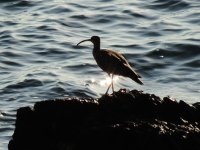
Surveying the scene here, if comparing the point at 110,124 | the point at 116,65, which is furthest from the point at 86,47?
the point at 110,124

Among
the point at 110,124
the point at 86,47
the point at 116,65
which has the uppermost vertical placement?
the point at 110,124

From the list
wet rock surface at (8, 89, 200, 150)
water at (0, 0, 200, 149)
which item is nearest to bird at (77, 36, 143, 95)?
wet rock surface at (8, 89, 200, 150)

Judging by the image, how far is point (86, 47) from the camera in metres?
29.0

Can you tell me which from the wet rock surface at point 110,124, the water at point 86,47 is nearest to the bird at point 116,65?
the wet rock surface at point 110,124

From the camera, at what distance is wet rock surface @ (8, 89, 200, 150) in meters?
10.8

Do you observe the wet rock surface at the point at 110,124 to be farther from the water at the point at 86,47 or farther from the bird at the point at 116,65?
the water at the point at 86,47

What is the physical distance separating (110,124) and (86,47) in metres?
17.9

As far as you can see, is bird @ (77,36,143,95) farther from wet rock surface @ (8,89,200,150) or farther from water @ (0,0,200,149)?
water @ (0,0,200,149)

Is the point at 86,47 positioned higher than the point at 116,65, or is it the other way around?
the point at 116,65

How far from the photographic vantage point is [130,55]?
27.3m

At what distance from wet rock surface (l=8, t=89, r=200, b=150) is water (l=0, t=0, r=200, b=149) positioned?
6.86 meters

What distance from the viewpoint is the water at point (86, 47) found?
23.0m

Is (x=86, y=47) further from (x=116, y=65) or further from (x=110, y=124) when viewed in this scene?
(x=110, y=124)

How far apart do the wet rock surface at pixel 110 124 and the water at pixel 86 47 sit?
22.5 feet
